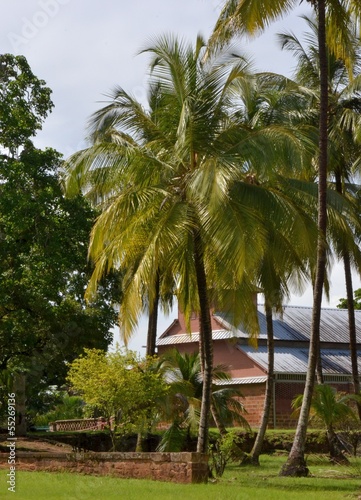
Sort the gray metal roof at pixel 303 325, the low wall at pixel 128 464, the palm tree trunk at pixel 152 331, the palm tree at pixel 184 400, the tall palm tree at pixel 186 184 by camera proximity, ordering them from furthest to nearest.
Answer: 1. the gray metal roof at pixel 303 325
2. the palm tree trunk at pixel 152 331
3. the palm tree at pixel 184 400
4. the tall palm tree at pixel 186 184
5. the low wall at pixel 128 464

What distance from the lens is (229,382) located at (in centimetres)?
3872

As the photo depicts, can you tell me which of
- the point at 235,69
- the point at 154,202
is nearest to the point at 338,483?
the point at 154,202

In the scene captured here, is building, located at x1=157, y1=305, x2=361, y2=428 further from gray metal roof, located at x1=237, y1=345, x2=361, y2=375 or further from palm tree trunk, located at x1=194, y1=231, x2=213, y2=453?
palm tree trunk, located at x1=194, y1=231, x2=213, y2=453

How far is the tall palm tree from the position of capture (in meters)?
18.4

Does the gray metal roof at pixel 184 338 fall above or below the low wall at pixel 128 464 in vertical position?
above

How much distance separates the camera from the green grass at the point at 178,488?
46.8ft

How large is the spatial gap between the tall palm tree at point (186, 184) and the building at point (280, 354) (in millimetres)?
15375

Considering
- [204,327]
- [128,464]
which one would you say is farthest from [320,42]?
[128,464]

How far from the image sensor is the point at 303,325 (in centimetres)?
4231

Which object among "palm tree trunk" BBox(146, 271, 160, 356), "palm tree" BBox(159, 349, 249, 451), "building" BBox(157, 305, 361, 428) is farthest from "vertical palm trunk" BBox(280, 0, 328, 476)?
"building" BBox(157, 305, 361, 428)

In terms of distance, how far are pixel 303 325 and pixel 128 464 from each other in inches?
1026

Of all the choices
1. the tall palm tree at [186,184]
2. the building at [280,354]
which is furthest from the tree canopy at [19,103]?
the building at [280,354]

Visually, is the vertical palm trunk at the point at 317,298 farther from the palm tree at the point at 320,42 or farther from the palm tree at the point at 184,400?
the palm tree at the point at 184,400

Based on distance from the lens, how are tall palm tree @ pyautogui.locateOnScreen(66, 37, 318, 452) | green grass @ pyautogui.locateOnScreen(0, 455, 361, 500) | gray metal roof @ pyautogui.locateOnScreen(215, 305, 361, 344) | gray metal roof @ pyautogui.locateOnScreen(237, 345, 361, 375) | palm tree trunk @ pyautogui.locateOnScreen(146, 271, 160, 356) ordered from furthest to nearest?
1. gray metal roof @ pyautogui.locateOnScreen(215, 305, 361, 344)
2. gray metal roof @ pyautogui.locateOnScreen(237, 345, 361, 375)
3. palm tree trunk @ pyautogui.locateOnScreen(146, 271, 160, 356)
4. tall palm tree @ pyautogui.locateOnScreen(66, 37, 318, 452)
5. green grass @ pyautogui.locateOnScreen(0, 455, 361, 500)
